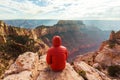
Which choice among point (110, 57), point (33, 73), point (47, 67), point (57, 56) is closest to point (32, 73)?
point (33, 73)

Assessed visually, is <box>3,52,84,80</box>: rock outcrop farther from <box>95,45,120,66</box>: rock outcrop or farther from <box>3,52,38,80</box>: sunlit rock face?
<box>95,45,120,66</box>: rock outcrop

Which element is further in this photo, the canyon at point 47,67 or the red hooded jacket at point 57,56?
the red hooded jacket at point 57,56

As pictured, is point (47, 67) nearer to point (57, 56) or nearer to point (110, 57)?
point (57, 56)

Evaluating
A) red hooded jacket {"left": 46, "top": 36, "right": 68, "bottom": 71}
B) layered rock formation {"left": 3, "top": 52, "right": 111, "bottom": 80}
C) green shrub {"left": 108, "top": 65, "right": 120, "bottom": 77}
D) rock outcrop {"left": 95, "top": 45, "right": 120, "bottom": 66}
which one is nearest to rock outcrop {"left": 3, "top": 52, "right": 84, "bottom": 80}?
layered rock formation {"left": 3, "top": 52, "right": 111, "bottom": 80}

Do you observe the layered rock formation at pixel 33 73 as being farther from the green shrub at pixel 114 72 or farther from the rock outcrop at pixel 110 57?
the rock outcrop at pixel 110 57

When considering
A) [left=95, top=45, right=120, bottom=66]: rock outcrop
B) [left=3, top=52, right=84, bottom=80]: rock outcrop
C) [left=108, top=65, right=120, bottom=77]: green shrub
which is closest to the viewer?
[left=3, top=52, right=84, bottom=80]: rock outcrop

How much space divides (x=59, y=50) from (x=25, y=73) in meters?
3.19

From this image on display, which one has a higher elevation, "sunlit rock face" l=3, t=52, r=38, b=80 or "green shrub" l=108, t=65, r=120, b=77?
"sunlit rock face" l=3, t=52, r=38, b=80

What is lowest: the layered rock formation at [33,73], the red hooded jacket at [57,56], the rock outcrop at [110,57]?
the rock outcrop at [110,57]

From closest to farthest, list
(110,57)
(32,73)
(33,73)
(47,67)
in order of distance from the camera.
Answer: (32,73) < (33,73) < (47,67) < (110,57)

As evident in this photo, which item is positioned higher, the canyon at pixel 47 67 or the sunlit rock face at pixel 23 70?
the sunlit rock face at pixel 23 70

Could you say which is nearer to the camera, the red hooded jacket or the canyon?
the canyon

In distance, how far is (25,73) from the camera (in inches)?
534

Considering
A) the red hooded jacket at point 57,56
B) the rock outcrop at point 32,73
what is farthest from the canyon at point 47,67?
the red hooded jacket at point 57,56
